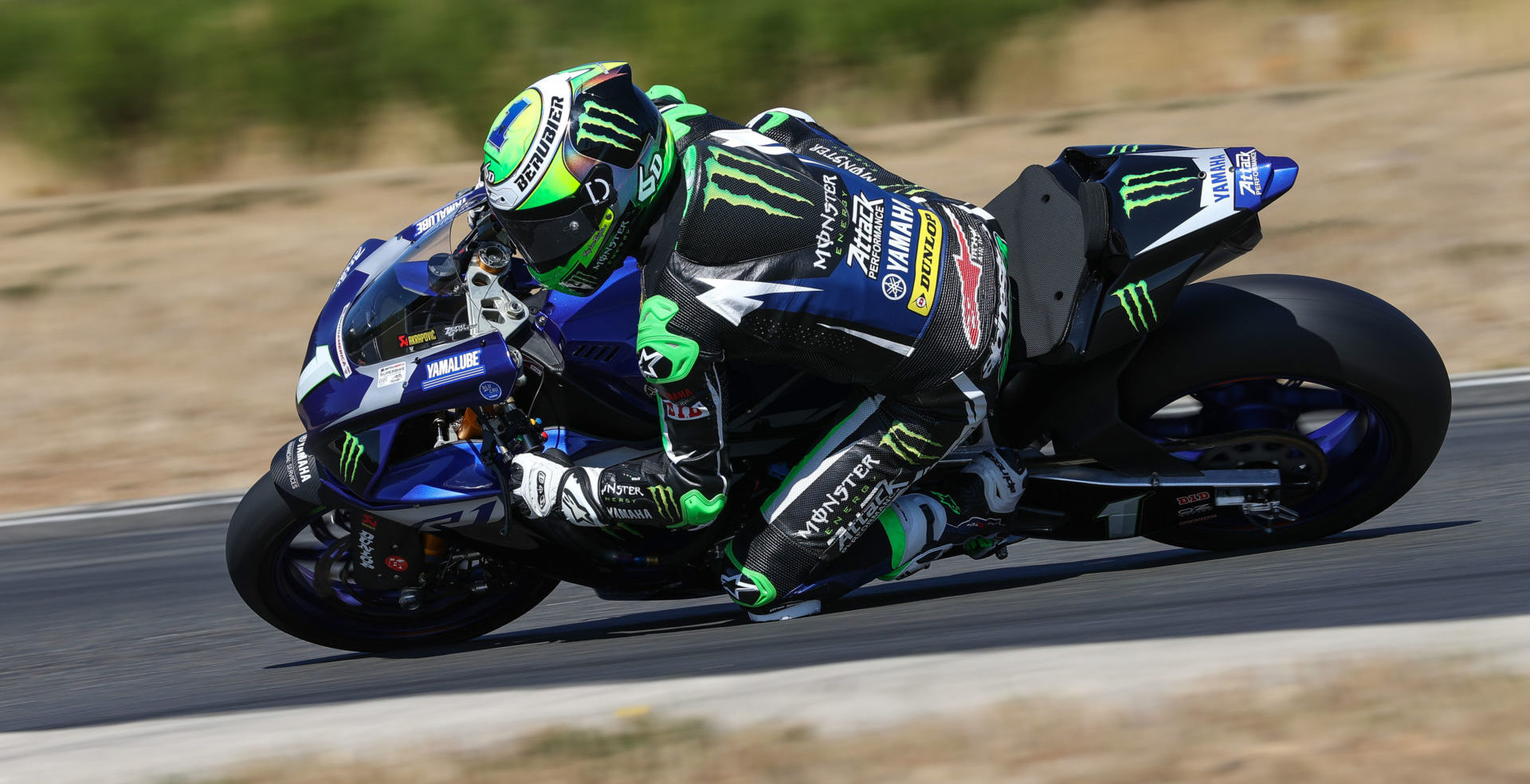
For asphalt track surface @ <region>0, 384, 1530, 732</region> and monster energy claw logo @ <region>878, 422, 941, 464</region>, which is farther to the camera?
monster energy claw logo @ <region>878, 422, 941, 464</region>

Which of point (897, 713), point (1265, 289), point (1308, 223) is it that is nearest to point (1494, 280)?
point (1308, 223)

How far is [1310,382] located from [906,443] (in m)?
1.04

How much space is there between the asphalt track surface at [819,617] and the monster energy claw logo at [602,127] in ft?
4.24

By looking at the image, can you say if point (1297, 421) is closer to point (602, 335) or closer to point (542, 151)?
point (602, 335)

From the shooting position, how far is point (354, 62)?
40.0 feet

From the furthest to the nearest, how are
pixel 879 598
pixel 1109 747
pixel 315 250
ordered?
pixel 315 250 < pixel 879 598 < pixel 1109 747

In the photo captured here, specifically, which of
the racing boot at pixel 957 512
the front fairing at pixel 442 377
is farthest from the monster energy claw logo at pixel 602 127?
the racing boot at pixel 957 512

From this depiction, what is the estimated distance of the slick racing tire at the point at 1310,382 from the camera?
391 centimetres

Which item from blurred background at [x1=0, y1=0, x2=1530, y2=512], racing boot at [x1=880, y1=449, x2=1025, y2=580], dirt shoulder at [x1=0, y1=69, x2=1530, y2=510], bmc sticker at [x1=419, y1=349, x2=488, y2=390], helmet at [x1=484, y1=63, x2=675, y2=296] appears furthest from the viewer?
blurred background at [x1=0, y1=0, x2=1530, y2=512]

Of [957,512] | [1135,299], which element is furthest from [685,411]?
[1135,299]

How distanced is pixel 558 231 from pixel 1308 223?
6.43m

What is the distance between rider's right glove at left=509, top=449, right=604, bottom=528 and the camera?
3873 millimetres

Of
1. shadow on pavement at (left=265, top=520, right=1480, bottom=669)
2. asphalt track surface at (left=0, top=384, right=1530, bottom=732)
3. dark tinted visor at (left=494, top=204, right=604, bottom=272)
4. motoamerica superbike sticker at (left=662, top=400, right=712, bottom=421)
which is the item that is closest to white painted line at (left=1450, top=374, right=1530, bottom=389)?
asphalt track surface at (left=0, top=384, right=1530, bottom=732)

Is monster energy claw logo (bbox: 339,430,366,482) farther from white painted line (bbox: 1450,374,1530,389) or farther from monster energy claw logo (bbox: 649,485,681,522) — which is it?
white painted line (bbox: 1450,374,1530,389)
